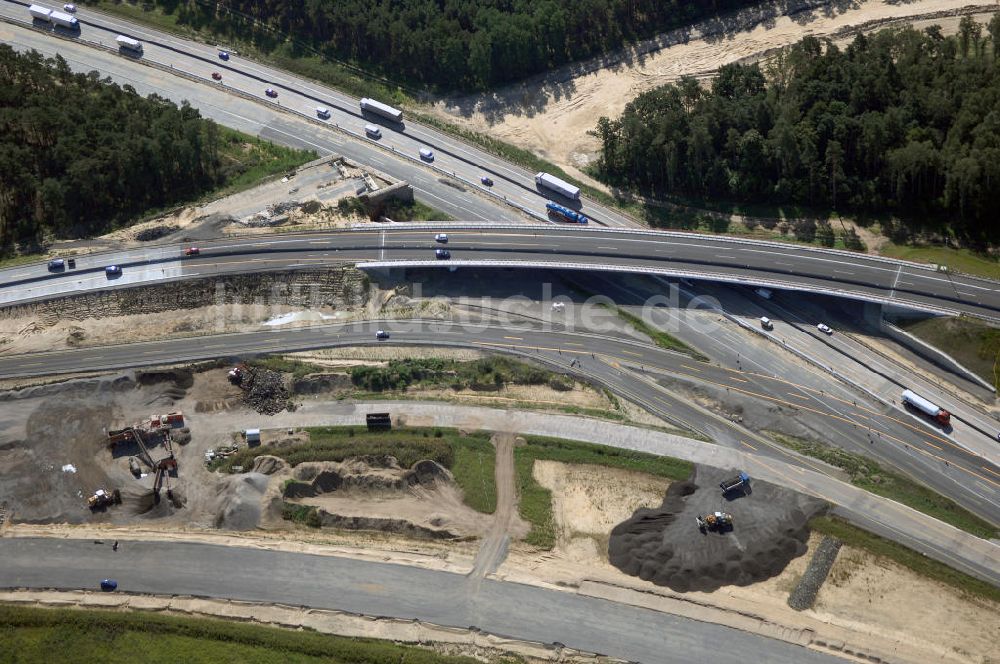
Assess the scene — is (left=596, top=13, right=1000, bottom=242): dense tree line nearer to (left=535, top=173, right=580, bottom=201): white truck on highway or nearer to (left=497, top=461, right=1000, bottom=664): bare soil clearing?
(left=535, top=173, right=580, bottom=201): white truck on highway

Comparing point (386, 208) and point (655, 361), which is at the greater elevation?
point (386, 208)

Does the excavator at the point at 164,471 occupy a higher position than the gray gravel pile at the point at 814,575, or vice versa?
the excavator at the point at 164,471

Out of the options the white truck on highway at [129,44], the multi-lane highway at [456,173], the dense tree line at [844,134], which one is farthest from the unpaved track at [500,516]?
the white truck on highway at [129,44]

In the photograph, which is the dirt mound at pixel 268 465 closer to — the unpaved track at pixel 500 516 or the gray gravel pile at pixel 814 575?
the unpaved track at pixel 500 516

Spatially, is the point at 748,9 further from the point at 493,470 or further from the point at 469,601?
the point at 469,601

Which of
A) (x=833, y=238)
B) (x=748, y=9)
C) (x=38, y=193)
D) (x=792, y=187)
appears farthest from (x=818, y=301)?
(x=38, y=193)

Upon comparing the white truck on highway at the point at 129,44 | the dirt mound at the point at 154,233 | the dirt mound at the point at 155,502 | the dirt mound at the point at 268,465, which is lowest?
the dirt mound at the point at 155,502
